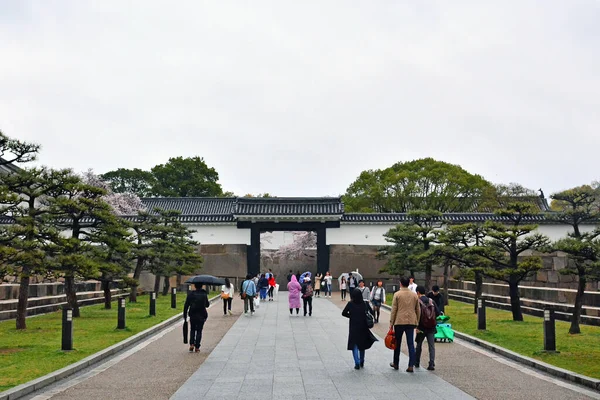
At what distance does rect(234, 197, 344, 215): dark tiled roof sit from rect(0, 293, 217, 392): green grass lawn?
1844 centimetres

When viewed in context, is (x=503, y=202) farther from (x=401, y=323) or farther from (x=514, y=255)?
(x=401, y=323)

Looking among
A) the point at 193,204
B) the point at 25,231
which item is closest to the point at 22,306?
the point at 25,231

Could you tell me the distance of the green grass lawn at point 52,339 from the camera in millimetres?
12305

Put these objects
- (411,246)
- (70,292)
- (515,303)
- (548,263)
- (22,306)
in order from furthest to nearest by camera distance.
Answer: (548,263) → (411,246) → (70,292) → (515,303) → (22,306)

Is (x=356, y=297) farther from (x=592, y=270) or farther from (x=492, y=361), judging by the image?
(x=592, y=270)

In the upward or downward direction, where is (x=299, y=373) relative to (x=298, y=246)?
downward

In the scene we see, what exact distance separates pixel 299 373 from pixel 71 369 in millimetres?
4528

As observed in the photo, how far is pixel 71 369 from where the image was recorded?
1241 centimetres

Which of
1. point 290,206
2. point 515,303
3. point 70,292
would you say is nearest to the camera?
point 515,303

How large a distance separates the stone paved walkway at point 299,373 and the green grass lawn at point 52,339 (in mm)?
2970

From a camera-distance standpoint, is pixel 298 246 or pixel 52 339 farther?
pixel 298 246

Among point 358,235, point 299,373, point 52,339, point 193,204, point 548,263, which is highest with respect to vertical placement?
point 193,204

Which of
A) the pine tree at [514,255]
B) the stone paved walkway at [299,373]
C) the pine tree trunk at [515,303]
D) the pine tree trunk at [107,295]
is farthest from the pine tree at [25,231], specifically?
the pine tree trunk at [515,303]

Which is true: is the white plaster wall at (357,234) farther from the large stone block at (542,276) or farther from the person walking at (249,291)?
the person walking at (249,291)
